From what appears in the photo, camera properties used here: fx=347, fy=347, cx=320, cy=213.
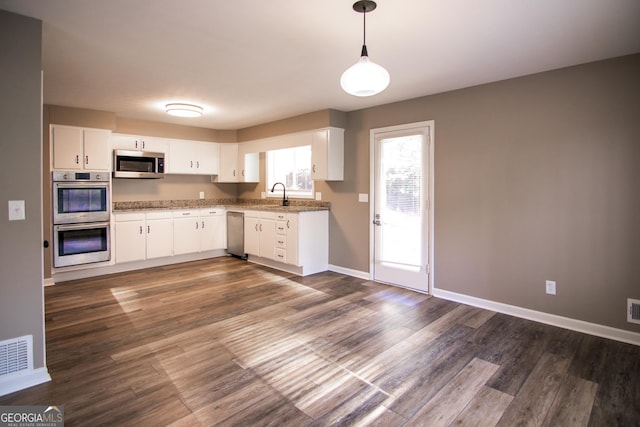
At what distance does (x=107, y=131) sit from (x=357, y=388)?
195 inches

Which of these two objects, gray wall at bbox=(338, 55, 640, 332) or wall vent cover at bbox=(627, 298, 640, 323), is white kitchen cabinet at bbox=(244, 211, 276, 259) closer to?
gray wall at bbox=(338, 55, 640, 332)

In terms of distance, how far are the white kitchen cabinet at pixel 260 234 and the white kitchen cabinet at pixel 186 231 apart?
0.88 meters

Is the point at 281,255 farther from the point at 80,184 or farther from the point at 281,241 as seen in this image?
the point at 80,184

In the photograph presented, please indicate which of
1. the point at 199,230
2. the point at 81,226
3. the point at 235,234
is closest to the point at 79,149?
the point at 81,226

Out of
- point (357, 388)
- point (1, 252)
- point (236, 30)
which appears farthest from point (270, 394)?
point (236, 30)

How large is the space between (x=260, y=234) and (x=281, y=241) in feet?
1.90

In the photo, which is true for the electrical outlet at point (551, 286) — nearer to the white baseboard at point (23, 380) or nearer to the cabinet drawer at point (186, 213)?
the white baseboard at point (23, 380)

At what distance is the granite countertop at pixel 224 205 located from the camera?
544 centimetres

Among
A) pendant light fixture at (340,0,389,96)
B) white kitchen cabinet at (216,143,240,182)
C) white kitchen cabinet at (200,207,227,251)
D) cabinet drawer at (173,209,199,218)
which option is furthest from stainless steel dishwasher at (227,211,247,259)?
pendant light fixture at (340,0,389,96)

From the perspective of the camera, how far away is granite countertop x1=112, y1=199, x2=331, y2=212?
5.44 metres

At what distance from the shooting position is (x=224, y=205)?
6.53 metres

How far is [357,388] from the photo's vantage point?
2.28 metres

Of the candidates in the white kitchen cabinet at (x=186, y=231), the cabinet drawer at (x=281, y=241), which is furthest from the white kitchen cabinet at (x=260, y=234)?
the white kitchen cabinet at (x=186, y=231)

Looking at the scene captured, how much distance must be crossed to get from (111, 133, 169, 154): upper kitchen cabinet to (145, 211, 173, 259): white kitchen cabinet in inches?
43.3
